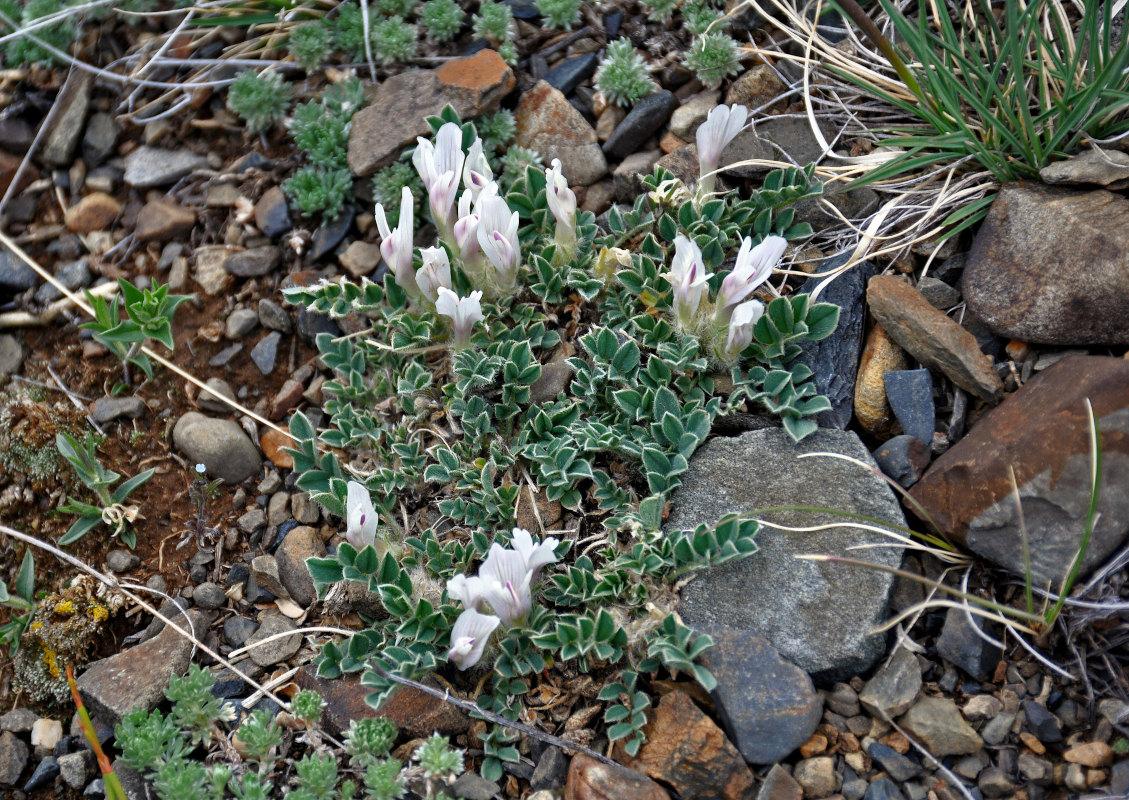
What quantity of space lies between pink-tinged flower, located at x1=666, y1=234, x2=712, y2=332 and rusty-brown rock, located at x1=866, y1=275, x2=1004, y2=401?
605mm

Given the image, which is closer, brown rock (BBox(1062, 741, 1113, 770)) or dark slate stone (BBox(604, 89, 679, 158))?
brown rock (BBox(1062, 741, 1113, 770))

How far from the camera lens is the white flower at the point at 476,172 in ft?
10.2

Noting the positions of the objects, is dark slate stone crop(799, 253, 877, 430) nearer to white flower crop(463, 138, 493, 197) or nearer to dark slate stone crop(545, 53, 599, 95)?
white flower crop(463, 138, 493, 197)

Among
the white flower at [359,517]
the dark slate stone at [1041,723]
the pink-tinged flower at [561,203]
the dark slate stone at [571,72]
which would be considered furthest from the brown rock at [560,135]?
the dark slate stone at [1041,723]

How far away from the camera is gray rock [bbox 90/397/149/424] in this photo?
336 centimetres

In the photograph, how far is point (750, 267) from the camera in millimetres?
2738

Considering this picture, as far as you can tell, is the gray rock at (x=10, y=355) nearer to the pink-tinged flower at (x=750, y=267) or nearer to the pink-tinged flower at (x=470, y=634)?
the pink-tinged flower at (x=470, y=634)

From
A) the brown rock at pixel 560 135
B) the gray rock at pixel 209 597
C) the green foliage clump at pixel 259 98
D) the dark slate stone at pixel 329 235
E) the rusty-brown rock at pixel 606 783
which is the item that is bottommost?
the rusty-brown rock at pixel 606 783

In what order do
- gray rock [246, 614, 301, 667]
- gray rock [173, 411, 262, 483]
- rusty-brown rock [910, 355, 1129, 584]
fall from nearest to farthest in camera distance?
rusty-brown rock [910, 355, 1129, 584] → gray rock [246, 614, 301, 667] → gray rock [173, 411, 262, 483]

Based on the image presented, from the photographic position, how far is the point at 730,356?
2912 mm

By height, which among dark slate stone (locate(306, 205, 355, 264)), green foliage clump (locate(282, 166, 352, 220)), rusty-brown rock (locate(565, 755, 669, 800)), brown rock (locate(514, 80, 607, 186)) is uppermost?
brown rock (locate(514, 80, 607, 186))

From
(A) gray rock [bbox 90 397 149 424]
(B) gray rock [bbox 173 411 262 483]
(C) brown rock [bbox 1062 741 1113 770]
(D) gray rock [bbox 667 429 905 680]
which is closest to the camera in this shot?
(C) brown rock [bbox 1062 741 1113 770]

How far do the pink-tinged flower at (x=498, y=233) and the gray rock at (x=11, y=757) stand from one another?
217 cm

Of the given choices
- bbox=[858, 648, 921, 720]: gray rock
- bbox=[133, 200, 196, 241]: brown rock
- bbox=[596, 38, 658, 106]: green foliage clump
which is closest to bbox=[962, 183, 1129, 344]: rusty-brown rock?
bbox=[858, 648, 921, 720]: gray rock
